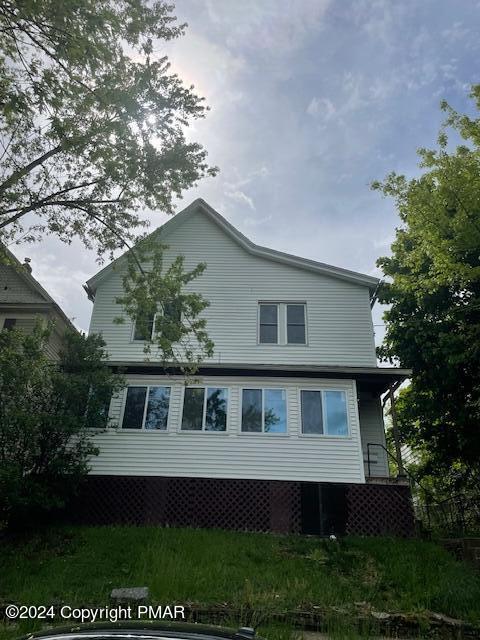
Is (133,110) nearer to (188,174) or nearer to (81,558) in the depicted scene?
(188,174)

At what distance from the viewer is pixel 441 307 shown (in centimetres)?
1752

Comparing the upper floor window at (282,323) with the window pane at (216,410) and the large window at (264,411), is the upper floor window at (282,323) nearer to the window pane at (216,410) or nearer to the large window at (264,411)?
the large window at (264,411)

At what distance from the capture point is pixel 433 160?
46.6 feet

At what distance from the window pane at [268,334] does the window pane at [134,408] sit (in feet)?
15.1

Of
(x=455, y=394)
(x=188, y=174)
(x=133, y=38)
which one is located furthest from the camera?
(x=455, y=394)

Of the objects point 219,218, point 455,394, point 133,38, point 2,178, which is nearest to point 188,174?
point 133,38

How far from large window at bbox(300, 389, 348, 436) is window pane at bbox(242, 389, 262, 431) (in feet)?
4.57

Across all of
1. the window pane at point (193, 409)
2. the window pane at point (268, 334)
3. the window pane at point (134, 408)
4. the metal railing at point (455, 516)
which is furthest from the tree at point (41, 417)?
the metal railing at point (455, 516)

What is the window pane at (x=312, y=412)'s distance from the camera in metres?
14.1

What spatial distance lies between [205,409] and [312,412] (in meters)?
3.45

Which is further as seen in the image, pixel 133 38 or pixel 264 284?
pixel 264 284

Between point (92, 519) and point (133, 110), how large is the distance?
36.7 feet

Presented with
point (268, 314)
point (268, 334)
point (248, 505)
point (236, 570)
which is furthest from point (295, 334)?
point (236, 570)

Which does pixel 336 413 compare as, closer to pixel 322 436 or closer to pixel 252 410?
pixel 322 436
